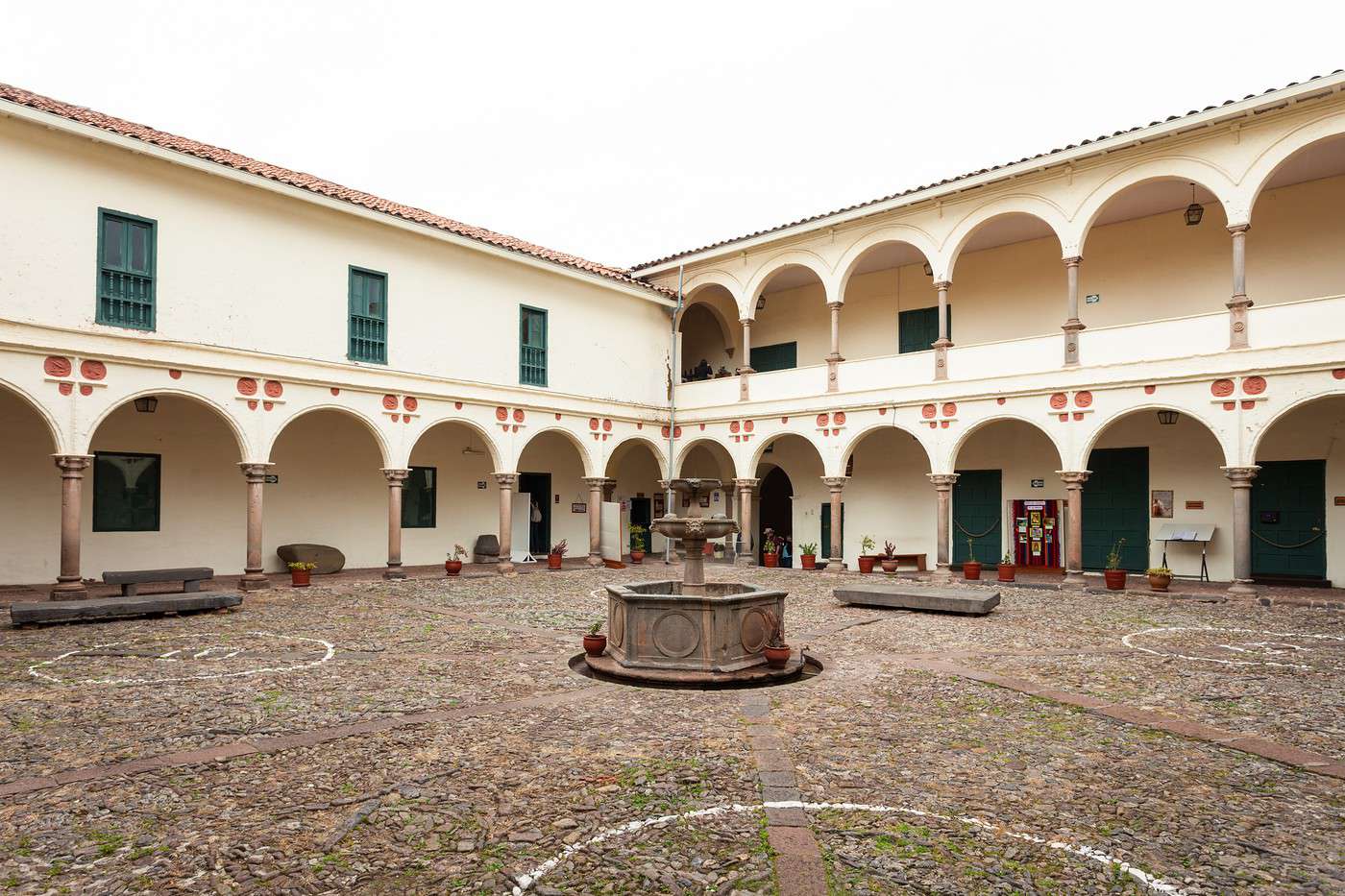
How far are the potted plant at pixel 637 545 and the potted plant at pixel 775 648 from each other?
1260 cm

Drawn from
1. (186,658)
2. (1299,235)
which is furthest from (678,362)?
(186,658)

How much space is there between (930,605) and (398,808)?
901 cm

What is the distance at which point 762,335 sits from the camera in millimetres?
22531

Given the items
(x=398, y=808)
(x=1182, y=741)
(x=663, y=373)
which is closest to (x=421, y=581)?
(x=663, y=373)

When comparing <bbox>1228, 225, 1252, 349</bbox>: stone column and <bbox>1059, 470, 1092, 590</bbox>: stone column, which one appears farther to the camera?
<bbox>1059, 470, 1092, 590</bbox>: stone column

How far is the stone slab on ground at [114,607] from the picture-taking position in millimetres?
9883

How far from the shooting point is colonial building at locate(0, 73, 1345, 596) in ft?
41.2

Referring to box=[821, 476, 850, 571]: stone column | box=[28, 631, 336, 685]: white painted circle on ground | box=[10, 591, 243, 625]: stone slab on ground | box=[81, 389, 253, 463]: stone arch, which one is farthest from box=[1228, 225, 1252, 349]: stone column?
box=[81, 389, 253, 463]: stone arch

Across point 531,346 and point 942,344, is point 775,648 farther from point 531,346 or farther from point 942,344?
point 531,346

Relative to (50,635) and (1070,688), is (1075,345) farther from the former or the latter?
(50,635)

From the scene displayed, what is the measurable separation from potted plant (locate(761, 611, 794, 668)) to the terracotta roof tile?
1154 centimetres

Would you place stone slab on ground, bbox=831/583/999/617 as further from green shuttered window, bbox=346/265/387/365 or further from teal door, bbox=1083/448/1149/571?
green shuttered window, bbox=346/265/387/365

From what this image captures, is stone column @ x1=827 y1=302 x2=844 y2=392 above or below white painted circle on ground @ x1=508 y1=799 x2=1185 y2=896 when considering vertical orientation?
above

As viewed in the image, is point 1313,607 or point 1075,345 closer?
point 1313,607
